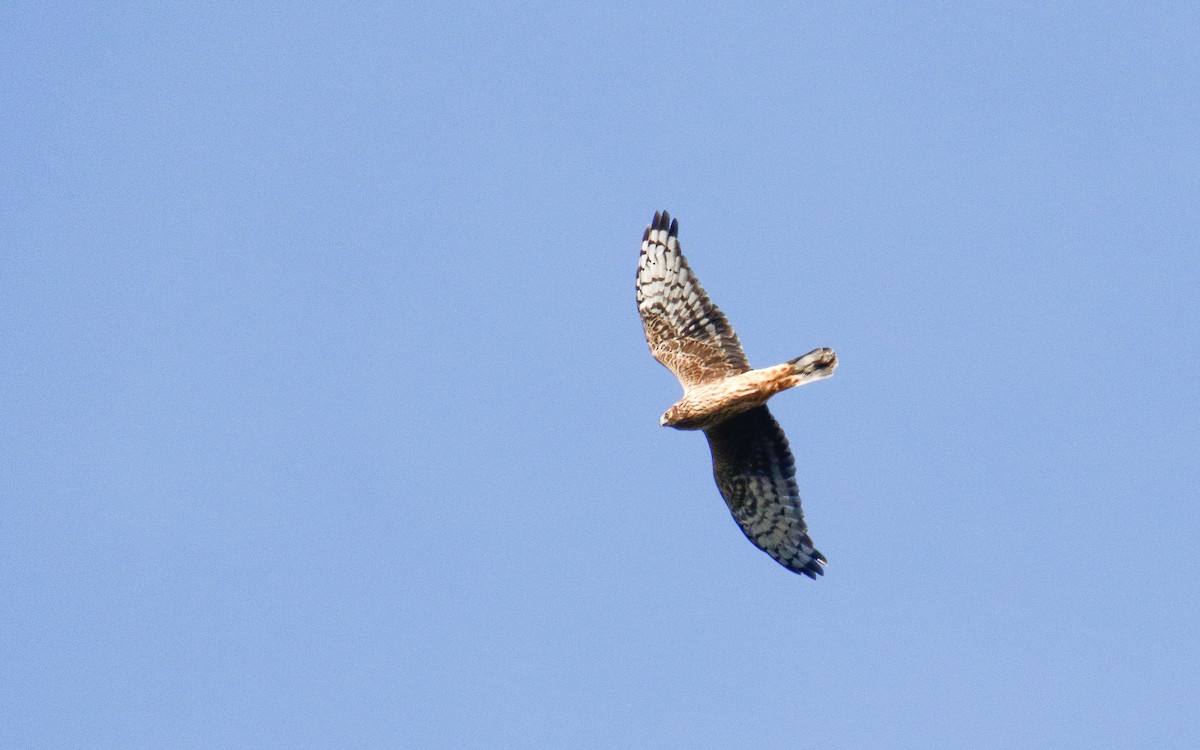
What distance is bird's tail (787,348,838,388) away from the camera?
15094mm

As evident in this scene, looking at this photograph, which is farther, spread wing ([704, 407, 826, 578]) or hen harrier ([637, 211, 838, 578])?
spread wing ([704, 407, 826, 578])

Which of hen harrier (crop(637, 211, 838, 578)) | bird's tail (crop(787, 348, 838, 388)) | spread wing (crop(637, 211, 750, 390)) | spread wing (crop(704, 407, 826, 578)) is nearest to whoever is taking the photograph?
bird's tail (crop(787, 348, 838, 388))

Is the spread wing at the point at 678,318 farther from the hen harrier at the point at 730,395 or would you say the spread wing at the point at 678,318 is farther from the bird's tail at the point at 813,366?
the bird's tail at the point at 813,366

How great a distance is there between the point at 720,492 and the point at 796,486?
82cm

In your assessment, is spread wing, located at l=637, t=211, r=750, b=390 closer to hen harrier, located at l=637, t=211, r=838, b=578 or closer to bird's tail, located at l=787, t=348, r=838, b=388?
hen harrier, located at l=637, t=211, r=838, b=578

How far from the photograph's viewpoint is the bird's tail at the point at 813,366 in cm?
1509

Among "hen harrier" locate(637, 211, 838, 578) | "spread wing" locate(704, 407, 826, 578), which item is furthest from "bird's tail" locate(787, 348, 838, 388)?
"spread wing" locate(704, 407, 826, 578)

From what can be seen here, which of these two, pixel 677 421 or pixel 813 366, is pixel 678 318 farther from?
pixel 813 366

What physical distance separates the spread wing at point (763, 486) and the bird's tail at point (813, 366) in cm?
64

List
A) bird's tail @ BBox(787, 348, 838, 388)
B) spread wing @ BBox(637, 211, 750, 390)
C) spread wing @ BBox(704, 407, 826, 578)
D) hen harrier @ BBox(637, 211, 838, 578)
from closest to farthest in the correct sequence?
bird's tail @ BBox(787, 348, 838, 388) < hen harrier @ BBox(637, 211, 838, 578) < spread wing @ BBox(704, 407, 826, 578) < spread wing @ BBox(637, 211, 750, 390)

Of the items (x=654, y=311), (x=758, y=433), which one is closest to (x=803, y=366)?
(x=758, y=433)

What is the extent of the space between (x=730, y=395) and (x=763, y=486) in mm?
1285

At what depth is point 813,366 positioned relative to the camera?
15.1 metres

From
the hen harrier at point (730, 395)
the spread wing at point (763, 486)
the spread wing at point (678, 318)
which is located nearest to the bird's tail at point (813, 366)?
the hen harrier at point (730, 395)
